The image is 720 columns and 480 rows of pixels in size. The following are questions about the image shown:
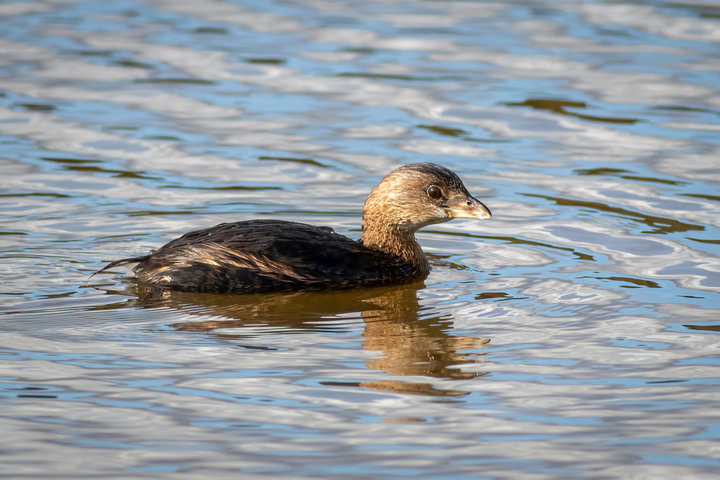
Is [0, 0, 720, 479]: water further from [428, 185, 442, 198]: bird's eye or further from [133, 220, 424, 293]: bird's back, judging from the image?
[428, 185, 442, 198]: bird's eye

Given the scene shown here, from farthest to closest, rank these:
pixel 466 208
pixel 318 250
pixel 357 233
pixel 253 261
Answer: pixel 357 233
pixel 466 208
pixel 318 250
pixel 253 261

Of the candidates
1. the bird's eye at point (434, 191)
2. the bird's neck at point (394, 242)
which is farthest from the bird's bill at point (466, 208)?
the bird's neck at point (394, 242)

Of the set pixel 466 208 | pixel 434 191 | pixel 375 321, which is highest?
pixel 434 191

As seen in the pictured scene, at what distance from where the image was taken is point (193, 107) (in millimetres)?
14359

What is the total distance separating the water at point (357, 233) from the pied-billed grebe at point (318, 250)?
6.3 inches

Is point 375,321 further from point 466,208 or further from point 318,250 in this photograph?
point 466,208

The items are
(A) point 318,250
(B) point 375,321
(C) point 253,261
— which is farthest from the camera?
(A) point 318,250

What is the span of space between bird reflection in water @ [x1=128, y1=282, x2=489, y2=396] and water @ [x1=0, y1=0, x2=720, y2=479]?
26mm

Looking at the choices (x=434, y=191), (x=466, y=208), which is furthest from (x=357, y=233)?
(x=466, y=208)

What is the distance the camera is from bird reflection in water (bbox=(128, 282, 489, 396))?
738cm

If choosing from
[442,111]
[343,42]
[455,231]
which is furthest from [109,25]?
[455,231]

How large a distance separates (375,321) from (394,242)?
1191 mm

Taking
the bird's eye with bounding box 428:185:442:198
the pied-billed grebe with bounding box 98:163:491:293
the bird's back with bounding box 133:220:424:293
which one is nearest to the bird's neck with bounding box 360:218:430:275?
the pied-billed grebe with bounding box 98:163:491:293

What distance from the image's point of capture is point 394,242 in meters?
9.45
